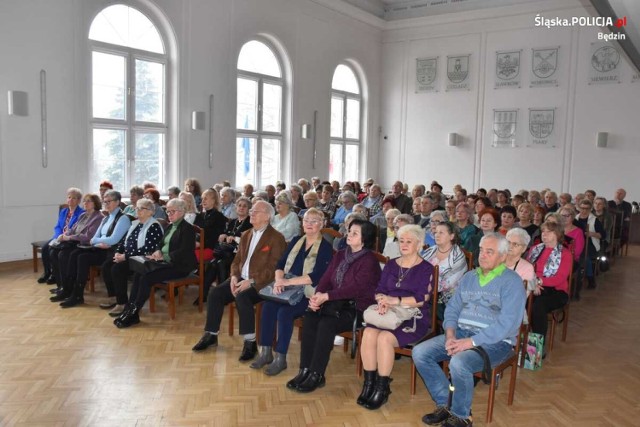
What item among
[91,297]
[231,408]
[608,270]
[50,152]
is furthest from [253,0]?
[231,408]

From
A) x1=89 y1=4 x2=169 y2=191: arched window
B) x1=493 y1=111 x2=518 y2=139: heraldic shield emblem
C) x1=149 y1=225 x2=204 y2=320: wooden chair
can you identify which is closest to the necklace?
x1=149 y1=225 x2=204 y2=320: wooden chair

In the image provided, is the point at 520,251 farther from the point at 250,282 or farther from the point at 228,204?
the point at 228,204

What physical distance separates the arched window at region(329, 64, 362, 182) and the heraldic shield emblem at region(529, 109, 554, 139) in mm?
4646

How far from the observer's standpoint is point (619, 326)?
5.85 metres

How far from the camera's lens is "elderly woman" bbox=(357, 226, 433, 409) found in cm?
384

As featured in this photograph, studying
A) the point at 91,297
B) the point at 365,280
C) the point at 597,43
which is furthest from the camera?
the point at 597,43

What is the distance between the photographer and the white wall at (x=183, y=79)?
26.2 feet

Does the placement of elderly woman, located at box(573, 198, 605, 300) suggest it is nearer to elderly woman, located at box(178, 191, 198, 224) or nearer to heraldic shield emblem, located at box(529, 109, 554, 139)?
elderly woman, located at box(178, 191, 198, 224)

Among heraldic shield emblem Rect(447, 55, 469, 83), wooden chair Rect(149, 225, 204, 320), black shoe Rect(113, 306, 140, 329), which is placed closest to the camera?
black shoe Rect(113, 306, 140, 329)

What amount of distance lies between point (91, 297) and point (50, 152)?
316cm

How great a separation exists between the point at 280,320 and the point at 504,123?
11.0 metres

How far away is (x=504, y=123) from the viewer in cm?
1370

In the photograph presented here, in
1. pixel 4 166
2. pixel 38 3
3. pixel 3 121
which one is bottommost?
pixel 4 166

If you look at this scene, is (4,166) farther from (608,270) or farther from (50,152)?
(608,270)
